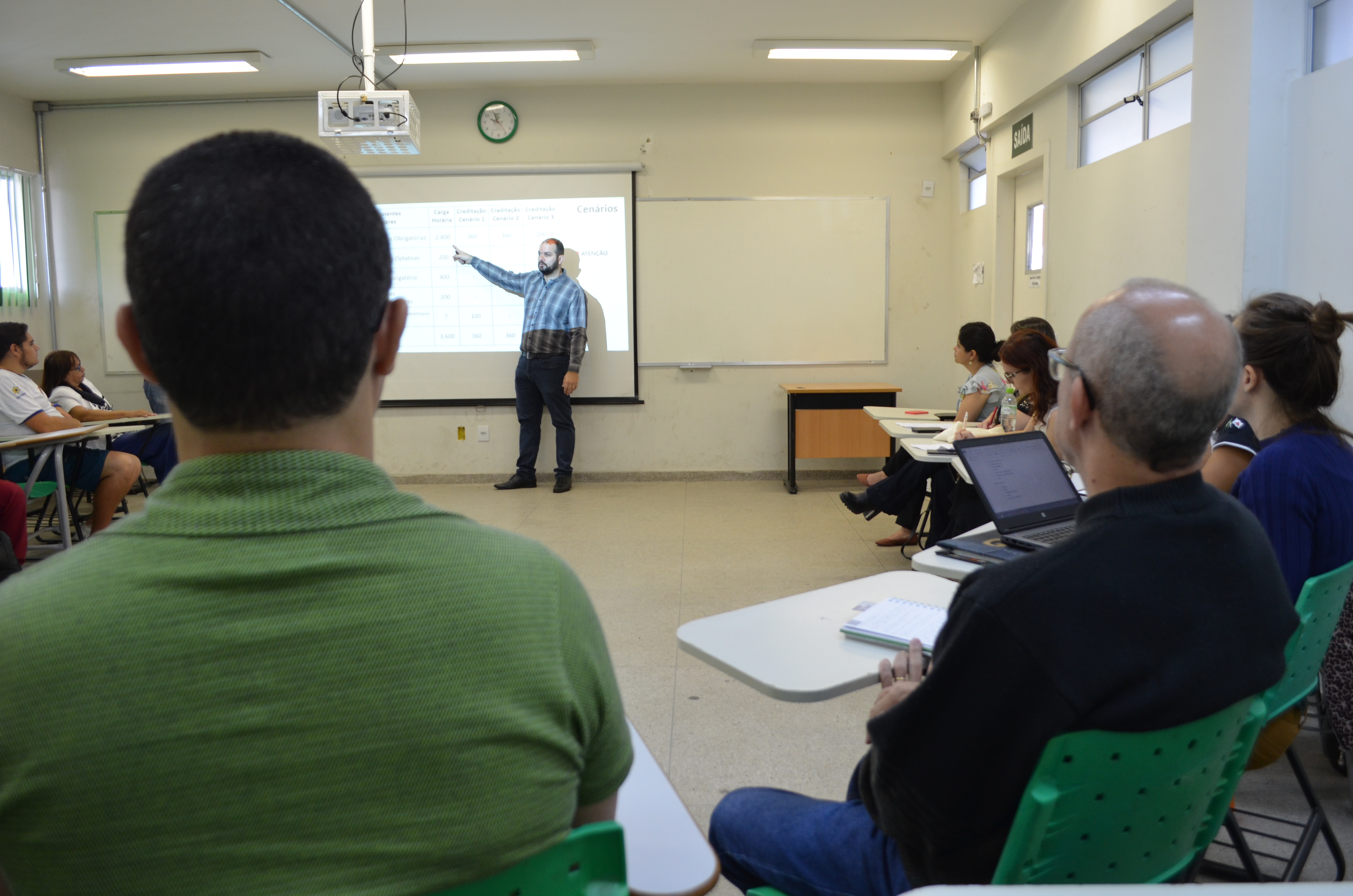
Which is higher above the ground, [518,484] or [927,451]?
[927,451]

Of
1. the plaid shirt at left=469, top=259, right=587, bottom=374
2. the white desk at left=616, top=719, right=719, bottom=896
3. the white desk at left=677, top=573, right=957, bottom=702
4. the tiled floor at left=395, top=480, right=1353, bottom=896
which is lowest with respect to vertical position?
the tiled floor at left=395, top=480, right=1353, bottom=896

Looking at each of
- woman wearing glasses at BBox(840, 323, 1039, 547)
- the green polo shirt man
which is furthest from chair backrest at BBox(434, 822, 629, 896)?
woman wearing glasses at BBox(840, 323, 1039, 547)

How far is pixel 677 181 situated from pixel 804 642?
19.0 feet

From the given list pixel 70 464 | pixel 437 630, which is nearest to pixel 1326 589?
pixel 437 630

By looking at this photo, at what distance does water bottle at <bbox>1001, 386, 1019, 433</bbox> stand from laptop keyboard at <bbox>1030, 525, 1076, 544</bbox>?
175 cm

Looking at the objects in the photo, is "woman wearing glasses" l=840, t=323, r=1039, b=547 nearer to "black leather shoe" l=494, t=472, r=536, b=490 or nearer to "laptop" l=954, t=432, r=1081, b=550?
"laptop" l=954, t=432, r=1081, b=550

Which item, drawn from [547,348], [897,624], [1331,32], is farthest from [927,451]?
[547,348]

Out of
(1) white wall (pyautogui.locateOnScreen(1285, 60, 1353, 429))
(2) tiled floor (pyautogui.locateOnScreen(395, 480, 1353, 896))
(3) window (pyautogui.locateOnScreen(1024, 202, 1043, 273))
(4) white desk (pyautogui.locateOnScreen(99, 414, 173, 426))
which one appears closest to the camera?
(2) tiled floor (pyautogui.locateOnScreen(395, 480, 1353, 896))

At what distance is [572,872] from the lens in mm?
686

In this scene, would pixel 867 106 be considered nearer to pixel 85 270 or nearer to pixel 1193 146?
pixel 1193 146

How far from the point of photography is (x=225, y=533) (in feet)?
2.01

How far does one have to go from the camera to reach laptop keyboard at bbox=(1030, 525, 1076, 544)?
6.73 feet

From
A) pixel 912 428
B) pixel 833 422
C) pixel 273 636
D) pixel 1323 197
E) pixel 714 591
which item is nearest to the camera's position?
pixel 273 636

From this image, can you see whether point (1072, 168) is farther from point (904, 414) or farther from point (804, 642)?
point (804, 642)
